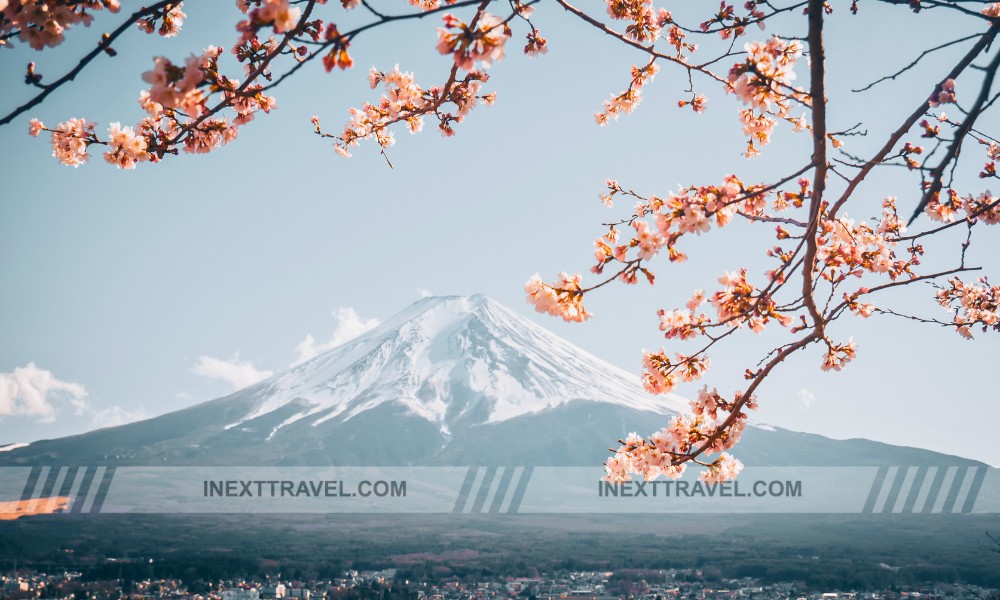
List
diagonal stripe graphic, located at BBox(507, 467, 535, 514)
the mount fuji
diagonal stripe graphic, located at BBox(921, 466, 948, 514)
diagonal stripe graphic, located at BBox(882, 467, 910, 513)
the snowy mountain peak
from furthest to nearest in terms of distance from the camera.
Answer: the snowy mountain peak → the mount fuji → diagonal stripe graphic, located at BBox(507, 467, 535, 514) → diagonal stripe graphic, located at BBox(921, 466, 948, 514) → diagonal stripe graphic, located at BBox(882, 467, 910, 513)

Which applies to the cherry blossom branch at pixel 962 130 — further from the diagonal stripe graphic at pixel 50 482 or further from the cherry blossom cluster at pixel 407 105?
the diagonal stripe graphic at pixel 50 482

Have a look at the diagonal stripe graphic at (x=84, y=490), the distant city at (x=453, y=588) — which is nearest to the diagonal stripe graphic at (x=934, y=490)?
the distant city at (x=453, y=588)

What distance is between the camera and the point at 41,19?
83.3 inches

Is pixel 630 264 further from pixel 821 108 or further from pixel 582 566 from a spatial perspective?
pixel 582 566

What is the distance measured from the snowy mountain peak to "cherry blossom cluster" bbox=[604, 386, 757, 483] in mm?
111127

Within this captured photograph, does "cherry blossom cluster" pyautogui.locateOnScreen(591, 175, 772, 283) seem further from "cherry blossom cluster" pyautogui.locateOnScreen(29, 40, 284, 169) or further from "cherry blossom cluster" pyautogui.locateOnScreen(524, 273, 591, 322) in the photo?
"cherry blossom cluster" pyautogui.locateOnScreen(29, 40, 284, 169)

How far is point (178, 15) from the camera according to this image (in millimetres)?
3086

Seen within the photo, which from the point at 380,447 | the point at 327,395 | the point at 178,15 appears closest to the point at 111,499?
the point at 380,447

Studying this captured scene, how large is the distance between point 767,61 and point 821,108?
54cm

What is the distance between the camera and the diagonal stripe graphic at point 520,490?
312 feet

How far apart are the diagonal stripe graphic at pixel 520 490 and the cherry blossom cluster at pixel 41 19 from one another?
94869 mm

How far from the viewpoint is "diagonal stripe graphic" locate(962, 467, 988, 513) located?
9688 centimetres

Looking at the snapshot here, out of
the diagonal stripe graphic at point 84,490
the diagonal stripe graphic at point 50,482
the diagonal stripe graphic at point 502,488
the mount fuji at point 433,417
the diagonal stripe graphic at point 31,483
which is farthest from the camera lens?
the mount fuji at point 433,417

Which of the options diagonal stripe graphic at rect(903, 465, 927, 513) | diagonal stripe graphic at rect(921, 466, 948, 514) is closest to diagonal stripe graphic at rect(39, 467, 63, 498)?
diagonal stripe graphic at rect(903, 465, 927, 513)
